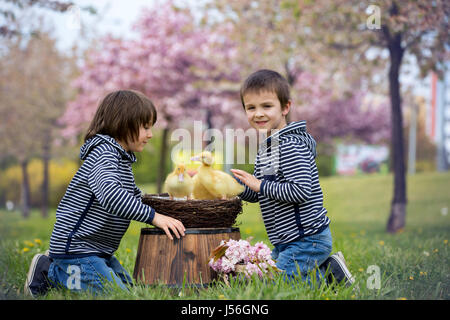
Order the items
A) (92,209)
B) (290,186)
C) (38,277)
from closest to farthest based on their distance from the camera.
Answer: (290,186)
(92,209)
(38,277)

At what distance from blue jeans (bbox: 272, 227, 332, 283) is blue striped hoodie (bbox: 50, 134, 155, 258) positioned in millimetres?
838

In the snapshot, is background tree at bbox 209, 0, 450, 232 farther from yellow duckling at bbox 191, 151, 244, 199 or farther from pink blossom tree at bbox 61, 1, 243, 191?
yellow duckling at bbox 191, 151, 244, 199

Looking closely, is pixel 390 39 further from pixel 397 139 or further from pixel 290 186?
pixel 290 186

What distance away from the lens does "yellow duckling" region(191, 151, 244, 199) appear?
277cm

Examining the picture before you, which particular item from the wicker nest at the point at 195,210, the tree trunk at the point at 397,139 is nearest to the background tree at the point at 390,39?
the tree trunk at the point at 397,139

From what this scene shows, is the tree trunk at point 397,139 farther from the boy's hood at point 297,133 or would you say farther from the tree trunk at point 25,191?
the tree trunk at point 25,191

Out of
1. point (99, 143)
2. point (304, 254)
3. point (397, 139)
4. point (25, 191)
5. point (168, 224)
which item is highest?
point (397, 139)

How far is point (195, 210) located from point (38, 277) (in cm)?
109

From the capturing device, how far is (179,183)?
277 centimetres

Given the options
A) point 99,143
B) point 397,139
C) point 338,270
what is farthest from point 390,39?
point 99,143

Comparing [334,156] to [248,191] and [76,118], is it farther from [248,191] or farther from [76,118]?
[248,191]

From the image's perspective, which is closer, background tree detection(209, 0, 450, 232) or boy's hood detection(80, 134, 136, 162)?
boy's hood detection(80, 134, 136, 162)

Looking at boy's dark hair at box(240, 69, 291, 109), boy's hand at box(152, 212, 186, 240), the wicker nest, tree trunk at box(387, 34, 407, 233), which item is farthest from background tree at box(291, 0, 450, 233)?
boy's hand at box(152, 212, 186, 240)

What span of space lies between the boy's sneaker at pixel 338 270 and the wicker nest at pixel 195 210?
0.69 metres
